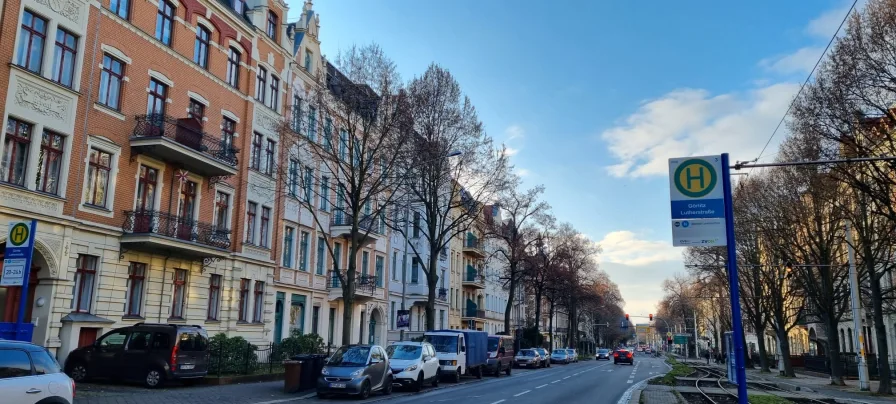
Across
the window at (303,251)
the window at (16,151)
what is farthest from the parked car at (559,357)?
the window at (16,151)

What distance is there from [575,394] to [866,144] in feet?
44.0

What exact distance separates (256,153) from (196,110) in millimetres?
4594

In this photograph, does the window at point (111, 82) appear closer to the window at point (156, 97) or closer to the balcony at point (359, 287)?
the window at point (156, 97)

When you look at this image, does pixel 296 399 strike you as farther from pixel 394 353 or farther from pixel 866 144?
pixel 866 144

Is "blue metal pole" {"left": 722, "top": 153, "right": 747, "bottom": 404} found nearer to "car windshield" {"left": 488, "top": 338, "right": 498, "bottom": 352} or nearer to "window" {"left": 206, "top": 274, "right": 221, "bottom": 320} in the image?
"window" {"left": 206, "top": 274, "right": 221, "bottom": 320}

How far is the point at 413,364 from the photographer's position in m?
22.6

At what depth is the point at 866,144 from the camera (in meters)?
22.9

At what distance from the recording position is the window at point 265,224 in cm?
3138

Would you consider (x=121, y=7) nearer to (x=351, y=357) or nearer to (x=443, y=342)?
(x=351, y=357)

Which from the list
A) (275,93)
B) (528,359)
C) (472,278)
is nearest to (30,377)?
(275,93)

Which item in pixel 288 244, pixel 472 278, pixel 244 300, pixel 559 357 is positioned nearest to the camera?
pixel 244 300

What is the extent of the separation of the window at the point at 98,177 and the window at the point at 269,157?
9.65m

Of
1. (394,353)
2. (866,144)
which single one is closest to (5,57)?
(394,353)

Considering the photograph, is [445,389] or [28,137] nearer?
[28,137]
